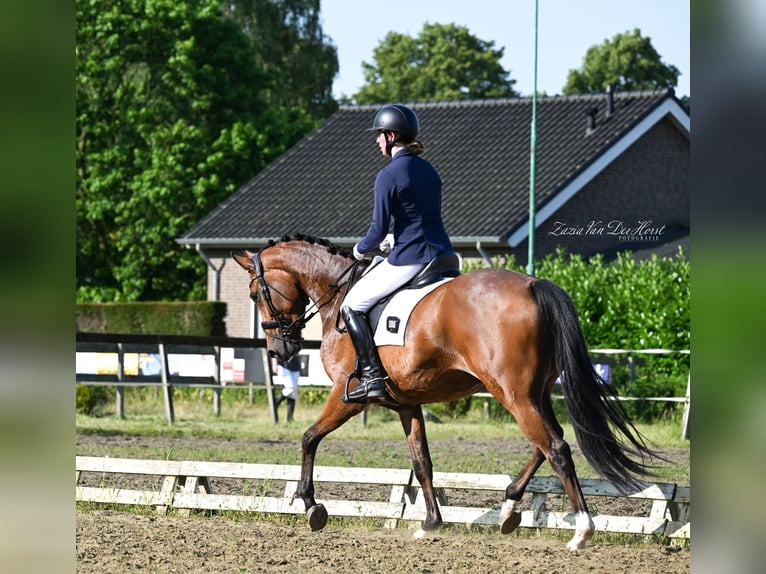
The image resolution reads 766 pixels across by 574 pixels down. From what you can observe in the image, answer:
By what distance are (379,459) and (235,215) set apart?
19.5 m

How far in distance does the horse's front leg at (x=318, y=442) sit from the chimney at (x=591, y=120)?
21.6 meters

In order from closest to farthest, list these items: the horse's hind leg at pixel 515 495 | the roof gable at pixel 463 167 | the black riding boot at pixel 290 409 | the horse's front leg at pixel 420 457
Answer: the horse's hind leg at pixel 515 495
the horse's front leg at pixel 420 457
the black riding boot at pixel 290 409
the roof gable at pixel 463 167

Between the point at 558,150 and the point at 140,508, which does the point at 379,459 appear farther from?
the point at 558,150

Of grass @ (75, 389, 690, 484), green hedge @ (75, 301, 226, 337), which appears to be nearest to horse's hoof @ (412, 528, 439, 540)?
grass @ (75, 389, 690, 484)

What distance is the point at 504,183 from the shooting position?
28312 mm

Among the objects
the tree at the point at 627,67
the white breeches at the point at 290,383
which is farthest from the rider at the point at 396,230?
the tree at the point at 627,67

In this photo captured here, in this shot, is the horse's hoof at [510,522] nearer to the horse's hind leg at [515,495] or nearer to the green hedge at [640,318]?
the horse's hind leg at [515,495]

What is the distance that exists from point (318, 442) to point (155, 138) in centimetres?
2949

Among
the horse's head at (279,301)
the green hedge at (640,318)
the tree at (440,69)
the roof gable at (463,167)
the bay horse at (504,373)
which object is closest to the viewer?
the bay horse at (504,373)

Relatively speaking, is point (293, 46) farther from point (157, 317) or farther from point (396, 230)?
point (396, 230)

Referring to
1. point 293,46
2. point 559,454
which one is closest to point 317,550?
point 559,454

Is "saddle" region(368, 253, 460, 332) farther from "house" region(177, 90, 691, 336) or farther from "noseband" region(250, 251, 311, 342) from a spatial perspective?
"house" region(177, 90, 691, 336)

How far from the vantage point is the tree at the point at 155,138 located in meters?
35.9
